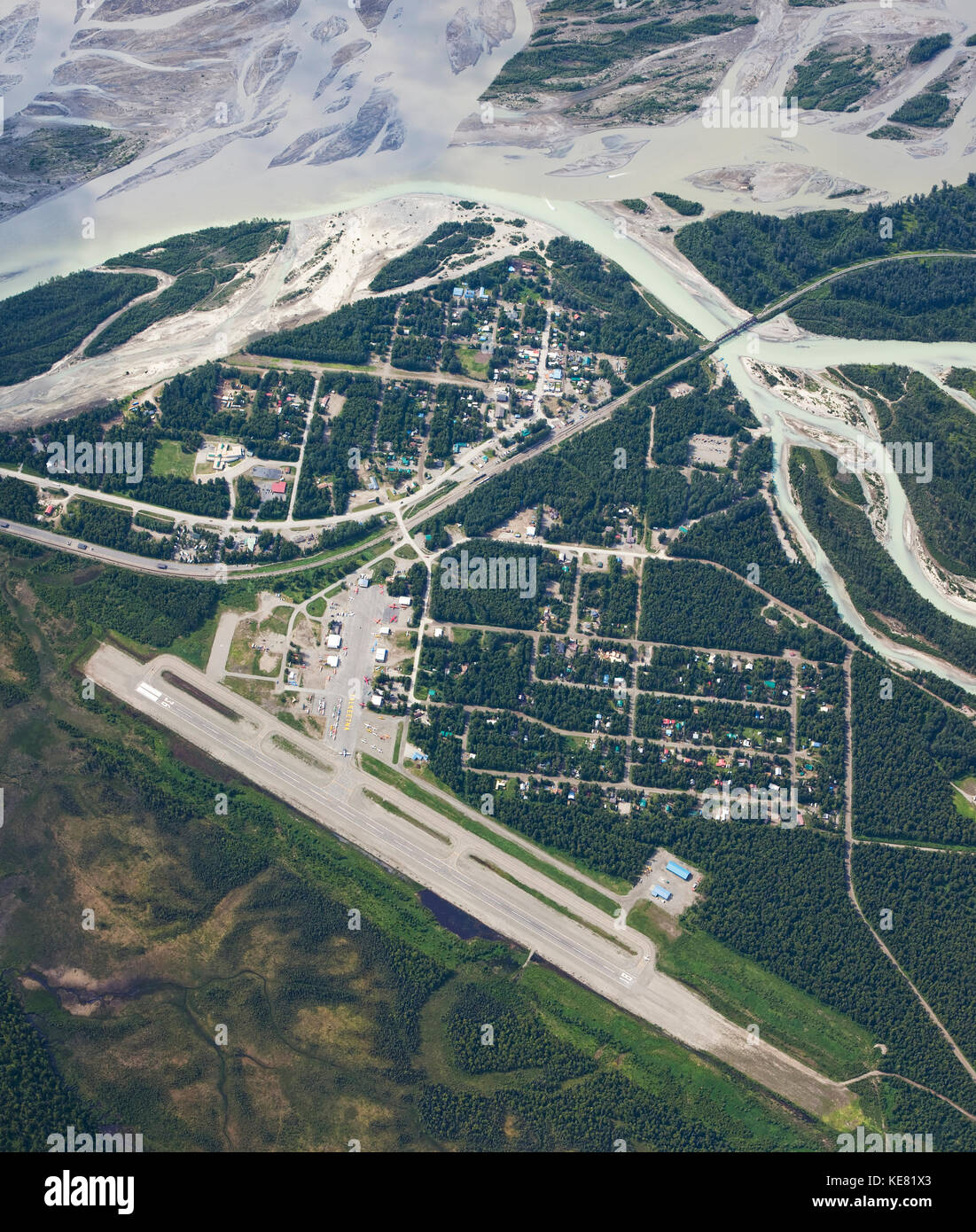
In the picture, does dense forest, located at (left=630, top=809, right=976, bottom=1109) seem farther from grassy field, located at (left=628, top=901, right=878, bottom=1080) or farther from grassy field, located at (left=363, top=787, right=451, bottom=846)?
grassy field, located at (left=363, top=787, right=451, bottom=846)

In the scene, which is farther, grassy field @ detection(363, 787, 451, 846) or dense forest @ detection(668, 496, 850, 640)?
dense forest @ detection(668, 496, 850, 640)

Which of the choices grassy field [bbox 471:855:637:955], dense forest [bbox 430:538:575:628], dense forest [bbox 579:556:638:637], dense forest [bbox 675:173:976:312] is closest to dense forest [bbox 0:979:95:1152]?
grassy field [bbox 471:855:637:955]

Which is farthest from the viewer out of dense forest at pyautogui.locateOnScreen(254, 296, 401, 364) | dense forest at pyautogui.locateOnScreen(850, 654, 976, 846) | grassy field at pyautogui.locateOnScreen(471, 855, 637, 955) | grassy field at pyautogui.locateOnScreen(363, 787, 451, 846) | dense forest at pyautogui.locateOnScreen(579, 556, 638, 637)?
dense forest at pyautogui.locateOnScreen(254, 296, 401, 364)

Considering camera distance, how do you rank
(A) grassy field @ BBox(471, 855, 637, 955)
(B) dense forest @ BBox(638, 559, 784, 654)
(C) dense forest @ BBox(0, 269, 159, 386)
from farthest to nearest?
(C) dense forest @ BBox(0, 269, 159, 386), (B) dense forest @ BBox(638, 559, 784, 654), (A) grassy field @ BBox(471, 855, 637, 955)

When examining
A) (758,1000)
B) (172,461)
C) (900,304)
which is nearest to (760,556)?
(900,304)

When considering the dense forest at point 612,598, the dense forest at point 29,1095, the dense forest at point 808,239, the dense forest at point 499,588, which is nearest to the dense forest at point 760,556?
the dense forest at point 612,598

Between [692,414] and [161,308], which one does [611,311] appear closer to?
[692,414]

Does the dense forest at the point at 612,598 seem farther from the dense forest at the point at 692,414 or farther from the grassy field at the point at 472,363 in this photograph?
the grassy field at the point at 472,363
